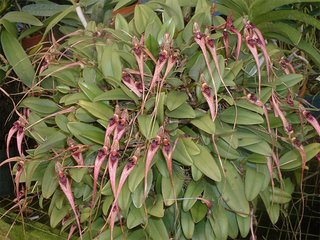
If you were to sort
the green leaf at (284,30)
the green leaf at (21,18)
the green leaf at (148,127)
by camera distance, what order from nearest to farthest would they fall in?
the green leaf at (148,127)
the green leaf at (284,30)
the green leaf at (21,18)

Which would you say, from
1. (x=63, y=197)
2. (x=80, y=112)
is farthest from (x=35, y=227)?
(x=80, y=112)

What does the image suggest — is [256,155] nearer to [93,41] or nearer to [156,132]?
[156,132]

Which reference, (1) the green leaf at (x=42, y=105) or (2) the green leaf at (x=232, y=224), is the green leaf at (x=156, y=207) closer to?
(2) the green leaf at (x=232, y=224)

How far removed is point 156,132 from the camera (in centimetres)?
71

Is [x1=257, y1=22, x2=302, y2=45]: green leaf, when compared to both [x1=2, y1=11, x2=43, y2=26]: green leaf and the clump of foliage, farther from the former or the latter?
[x1=2, y1=11, x2=43, y2=26]: green leaf

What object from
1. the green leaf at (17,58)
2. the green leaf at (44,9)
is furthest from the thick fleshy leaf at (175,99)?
the green leaf at (44,9)

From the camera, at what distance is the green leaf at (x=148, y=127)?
70 cm

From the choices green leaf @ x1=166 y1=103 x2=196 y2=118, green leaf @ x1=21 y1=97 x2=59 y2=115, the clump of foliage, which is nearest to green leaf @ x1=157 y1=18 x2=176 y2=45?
the clump of foliage

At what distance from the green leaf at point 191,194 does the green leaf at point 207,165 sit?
46 millimetres

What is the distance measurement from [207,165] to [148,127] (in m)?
0.10

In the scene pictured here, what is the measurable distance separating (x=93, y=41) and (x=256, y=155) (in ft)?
1.04

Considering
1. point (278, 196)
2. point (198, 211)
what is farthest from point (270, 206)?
point (198, 211)

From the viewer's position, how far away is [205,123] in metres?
0.72

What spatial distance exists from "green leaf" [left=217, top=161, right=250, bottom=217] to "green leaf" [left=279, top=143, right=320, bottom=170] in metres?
0.08
